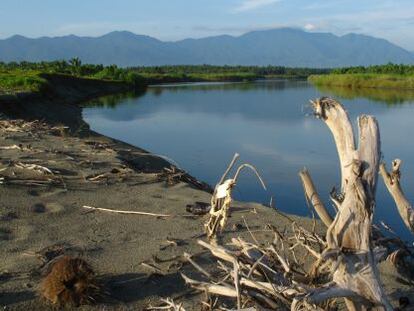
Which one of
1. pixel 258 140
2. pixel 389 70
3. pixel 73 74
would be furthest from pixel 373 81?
pixel 258 140

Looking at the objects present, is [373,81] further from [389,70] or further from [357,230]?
[357,230]

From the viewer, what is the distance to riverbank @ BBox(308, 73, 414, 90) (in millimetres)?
72637

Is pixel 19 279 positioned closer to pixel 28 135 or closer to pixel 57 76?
pixel 28 135

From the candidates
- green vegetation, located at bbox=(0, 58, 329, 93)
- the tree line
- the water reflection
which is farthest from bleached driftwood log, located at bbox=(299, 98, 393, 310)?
the tree line

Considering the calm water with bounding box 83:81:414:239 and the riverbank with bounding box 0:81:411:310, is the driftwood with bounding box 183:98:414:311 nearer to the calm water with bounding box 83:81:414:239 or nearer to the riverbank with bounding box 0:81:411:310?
the calm water with bounding box 83:81:414:239

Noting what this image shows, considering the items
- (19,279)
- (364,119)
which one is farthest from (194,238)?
(364,119)

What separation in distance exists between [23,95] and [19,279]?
74.5 ft

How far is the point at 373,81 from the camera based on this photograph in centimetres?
7850

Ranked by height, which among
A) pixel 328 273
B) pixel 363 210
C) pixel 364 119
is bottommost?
pixel 328 273

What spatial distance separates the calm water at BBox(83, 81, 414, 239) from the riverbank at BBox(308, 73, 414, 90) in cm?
2976

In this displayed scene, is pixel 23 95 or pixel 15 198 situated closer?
pixel 15 198

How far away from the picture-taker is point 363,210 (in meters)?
3.83

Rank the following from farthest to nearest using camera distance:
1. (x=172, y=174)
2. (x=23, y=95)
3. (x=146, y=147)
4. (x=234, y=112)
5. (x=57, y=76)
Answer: (x=57, y=76), (x=234, y=112), (x=23, y=95), (x=146, y=147), (x=172, y=174)

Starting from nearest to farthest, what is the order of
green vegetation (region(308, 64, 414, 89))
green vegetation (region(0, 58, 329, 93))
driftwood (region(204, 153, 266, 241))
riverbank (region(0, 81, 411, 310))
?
driftwood (region(204, 153, 266, 241)) < riverbank (region(0, 81, 411, 310)) < green vegetation (region(0, 58, 329, 93)) < green vegetation (region(308, 64, 414, 89))
